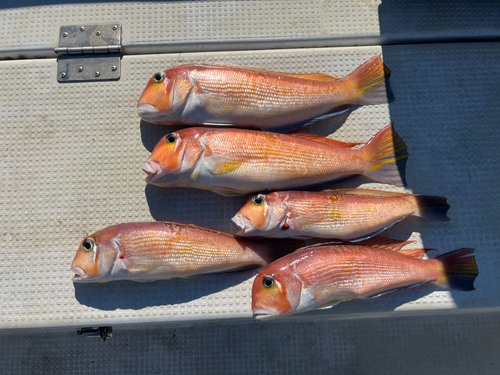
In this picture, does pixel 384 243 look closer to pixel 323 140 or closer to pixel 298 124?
pixel 323 140

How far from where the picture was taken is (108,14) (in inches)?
95.2

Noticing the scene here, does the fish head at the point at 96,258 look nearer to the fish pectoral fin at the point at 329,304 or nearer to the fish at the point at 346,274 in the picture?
the fish at the point at 346,274

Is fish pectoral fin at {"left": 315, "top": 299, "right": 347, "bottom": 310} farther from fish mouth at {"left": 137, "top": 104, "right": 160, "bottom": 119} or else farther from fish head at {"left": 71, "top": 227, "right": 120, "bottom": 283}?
fish mouth at {"left": 137, "top": 104, "right": 160, "bottom": 119}

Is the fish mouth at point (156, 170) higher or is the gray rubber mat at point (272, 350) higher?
the fish mouth at point (156, 170)

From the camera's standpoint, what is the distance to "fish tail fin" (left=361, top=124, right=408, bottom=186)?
2.07 m

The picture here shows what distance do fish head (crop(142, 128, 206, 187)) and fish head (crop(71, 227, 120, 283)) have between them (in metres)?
0.42

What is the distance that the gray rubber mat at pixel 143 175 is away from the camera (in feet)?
6.53

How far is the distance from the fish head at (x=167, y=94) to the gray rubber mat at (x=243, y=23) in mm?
510

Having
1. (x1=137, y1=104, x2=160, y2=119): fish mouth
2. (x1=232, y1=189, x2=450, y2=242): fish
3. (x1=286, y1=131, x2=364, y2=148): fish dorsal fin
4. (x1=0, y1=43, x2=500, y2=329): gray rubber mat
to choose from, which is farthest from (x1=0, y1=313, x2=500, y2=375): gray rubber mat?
(x1=137, y1=104, x2=160, y2=119): fish mouth

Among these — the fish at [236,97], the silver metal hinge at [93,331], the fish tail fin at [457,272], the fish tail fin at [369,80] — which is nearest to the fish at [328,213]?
the fish tail fin at [457,272]

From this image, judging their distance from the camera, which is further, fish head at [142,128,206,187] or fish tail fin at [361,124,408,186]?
fish tail fin at [361,124,408,186]

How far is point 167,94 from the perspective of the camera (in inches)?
77.7

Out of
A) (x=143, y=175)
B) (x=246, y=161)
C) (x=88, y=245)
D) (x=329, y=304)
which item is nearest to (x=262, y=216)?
(x=246, y=161)

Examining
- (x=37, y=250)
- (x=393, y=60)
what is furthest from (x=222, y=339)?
(x=393, y=60)
